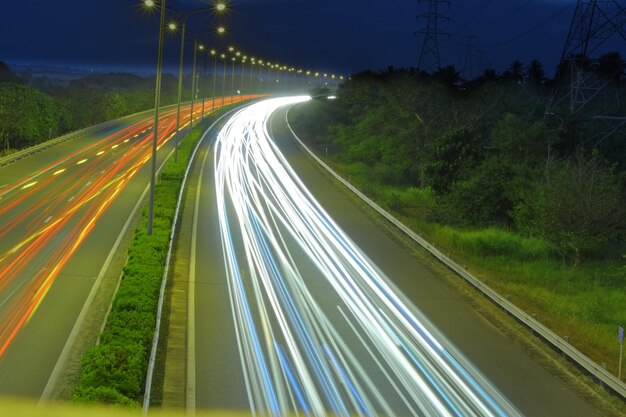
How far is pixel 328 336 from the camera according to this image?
50.9ft

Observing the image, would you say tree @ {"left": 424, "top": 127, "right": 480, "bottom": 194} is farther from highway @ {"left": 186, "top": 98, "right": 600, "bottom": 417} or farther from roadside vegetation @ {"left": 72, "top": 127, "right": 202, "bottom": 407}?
roadside vegetation @ {"left": 72, "top": 127, "right": 202, "bottom": 407}

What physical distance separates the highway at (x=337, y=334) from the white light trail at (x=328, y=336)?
1.3 inches

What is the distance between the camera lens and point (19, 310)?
16.5 m

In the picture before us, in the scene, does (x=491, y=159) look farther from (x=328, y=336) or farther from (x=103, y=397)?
(x=103, y=397)

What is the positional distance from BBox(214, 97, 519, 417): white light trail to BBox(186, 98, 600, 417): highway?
0.03 metres

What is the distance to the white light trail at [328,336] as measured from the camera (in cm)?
1210

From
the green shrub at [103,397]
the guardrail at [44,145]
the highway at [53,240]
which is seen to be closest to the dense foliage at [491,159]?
the highway at [53,240]

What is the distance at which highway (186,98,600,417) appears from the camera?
1227cm

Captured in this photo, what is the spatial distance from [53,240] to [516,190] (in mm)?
20824

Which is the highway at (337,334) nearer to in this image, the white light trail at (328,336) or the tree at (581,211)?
the white light trail at (328,336)

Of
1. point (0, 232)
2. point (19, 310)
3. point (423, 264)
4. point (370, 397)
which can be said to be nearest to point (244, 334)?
point (370, 397)

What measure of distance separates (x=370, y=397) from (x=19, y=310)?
8.34m

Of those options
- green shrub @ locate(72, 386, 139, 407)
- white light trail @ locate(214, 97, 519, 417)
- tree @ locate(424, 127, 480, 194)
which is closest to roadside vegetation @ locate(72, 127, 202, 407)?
green shrub @ locate(72, 386, 139, 407)

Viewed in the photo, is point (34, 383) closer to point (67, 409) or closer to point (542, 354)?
point (67, 409)
